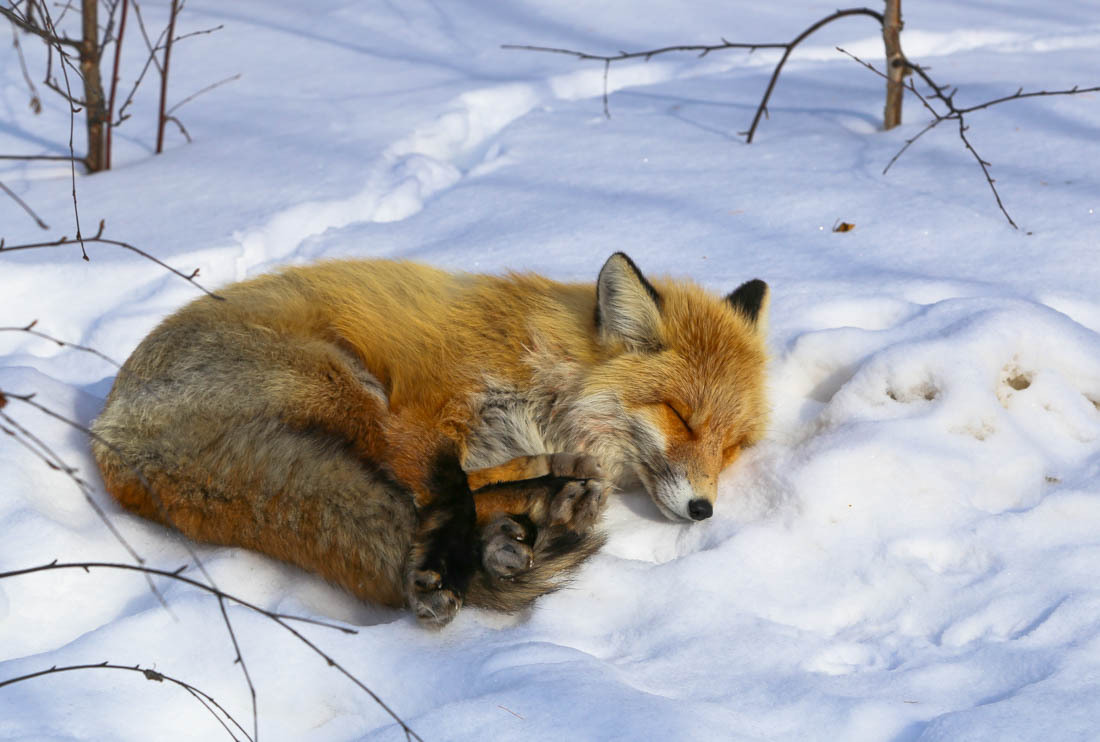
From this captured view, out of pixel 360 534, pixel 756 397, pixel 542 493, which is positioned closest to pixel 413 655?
pixel 360 534

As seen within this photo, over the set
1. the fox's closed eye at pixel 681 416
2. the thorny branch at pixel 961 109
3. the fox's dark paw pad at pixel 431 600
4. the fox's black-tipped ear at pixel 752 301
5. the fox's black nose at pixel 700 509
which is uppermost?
the thorny branch at pixel 961 109

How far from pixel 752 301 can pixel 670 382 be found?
1.63 feet

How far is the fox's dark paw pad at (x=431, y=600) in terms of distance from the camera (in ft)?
7.17

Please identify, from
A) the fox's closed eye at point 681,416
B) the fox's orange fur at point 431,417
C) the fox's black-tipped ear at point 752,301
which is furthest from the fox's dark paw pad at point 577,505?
the fox's black-tipped ear at point 752,301

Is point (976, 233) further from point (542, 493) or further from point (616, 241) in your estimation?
point (542, 493)

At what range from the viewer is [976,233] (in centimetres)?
402

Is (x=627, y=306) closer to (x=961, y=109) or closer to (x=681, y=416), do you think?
(x=681, y=416)

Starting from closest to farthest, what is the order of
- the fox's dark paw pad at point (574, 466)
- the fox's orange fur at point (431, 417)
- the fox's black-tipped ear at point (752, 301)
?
the fox's orange fur at point (431, 417), the fox's dark paw pad at point (574, 466), the fox's black-tipped ear at point (752, 301)

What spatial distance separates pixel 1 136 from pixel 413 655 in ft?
15.5

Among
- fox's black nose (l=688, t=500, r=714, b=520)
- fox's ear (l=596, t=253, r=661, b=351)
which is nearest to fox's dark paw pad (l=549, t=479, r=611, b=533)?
fox's black nose (l=688, t=500, r=714, b=520)

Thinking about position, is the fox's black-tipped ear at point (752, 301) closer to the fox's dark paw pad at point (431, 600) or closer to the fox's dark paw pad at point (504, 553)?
the fox's dark paw pad at point (504, 553)

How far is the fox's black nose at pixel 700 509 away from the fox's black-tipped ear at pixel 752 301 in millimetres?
753

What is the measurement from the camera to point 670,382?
2.81 meters

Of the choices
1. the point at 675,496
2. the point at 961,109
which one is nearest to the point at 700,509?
the point at 675,496
